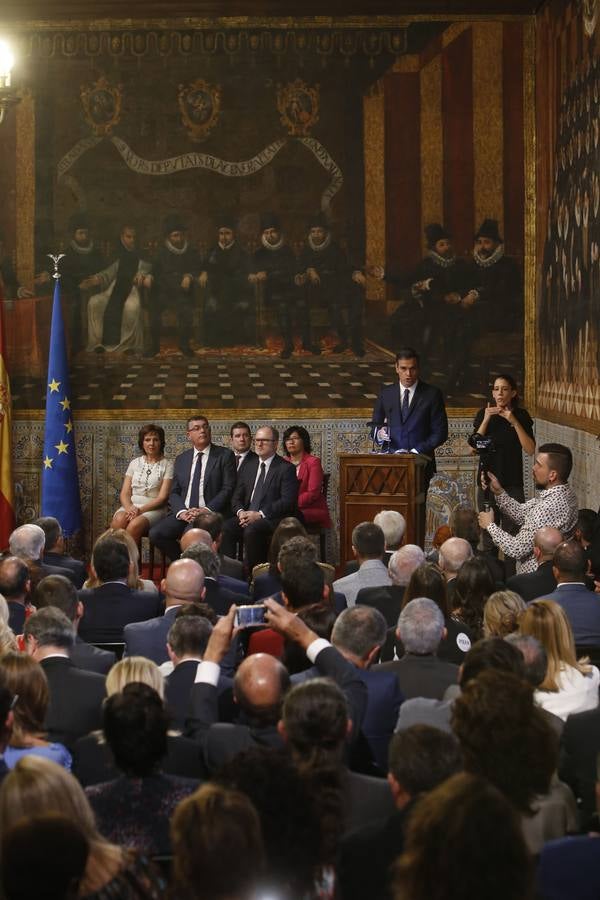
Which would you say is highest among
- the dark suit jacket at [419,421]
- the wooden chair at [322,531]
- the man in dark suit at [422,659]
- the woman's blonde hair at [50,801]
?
the dark suit jacket at [419,421]

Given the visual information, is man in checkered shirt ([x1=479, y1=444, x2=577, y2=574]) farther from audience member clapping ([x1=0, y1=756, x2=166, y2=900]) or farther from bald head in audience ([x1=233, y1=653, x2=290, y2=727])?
audience member clapping ([x1=0, y1=756, x2=166, y2=900])

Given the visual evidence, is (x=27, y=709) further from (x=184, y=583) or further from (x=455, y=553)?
(x=455, y=553)

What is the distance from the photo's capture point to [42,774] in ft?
9.46

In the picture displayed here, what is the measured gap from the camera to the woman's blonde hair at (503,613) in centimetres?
539

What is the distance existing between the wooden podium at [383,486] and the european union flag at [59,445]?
128 inches

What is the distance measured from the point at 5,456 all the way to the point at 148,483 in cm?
167

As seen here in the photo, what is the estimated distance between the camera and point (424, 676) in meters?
4.92

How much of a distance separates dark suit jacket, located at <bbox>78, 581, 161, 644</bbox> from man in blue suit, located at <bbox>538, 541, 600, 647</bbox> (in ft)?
6.91

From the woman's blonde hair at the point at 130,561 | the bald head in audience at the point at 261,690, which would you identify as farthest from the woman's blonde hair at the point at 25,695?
the woman's blonde hair at the point at 130,561

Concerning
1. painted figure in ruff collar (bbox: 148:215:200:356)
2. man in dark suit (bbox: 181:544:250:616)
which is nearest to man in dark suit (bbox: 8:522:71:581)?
man in dark suit (bbox: 181:544:250:616)

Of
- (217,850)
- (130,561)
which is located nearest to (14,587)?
(130,561)

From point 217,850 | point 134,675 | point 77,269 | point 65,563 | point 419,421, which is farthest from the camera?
point 77,269

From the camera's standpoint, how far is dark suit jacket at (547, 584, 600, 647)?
6.25 metres

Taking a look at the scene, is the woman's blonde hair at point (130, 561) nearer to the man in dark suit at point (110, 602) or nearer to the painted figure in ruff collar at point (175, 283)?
the man in dark suit at point (110, 602)
